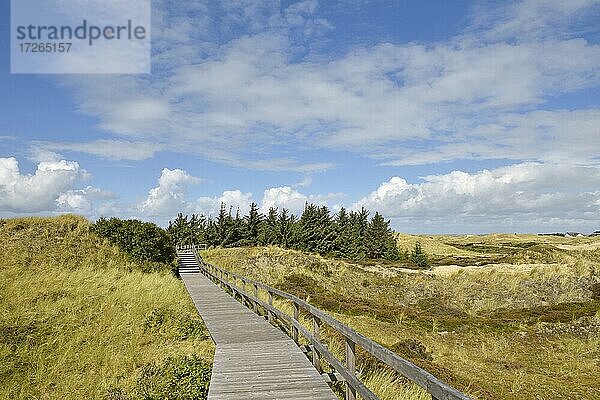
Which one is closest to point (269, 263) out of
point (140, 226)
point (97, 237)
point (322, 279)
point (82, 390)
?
point (322, 279)

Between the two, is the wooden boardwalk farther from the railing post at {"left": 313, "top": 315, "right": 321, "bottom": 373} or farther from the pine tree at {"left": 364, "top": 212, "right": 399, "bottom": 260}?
the pine tree at {"left": 364, "top": 212, "right": 399, "bottom": 260}

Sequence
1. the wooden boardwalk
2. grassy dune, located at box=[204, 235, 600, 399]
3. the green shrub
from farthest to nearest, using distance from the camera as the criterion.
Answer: grassy dune, located at box=[204, 235, 600, 399]
the green shrub
the wooden boardwalk

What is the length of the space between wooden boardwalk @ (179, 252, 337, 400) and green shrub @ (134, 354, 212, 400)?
10.9 inches

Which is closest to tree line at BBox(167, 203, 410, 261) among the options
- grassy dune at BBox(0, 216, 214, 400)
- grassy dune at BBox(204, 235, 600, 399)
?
grassy dune at BBox(204, 235, 600, 399)

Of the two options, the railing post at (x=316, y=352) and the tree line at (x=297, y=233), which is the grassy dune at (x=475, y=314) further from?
the tree line at (x=297, y=233)

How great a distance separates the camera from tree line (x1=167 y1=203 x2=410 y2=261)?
6931 cm

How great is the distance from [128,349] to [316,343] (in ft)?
15.9

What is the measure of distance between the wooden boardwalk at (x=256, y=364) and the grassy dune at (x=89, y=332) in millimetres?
511

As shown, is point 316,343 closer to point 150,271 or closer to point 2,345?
point 2,345

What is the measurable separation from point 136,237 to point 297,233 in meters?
43.1

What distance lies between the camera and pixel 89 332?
11789 mm

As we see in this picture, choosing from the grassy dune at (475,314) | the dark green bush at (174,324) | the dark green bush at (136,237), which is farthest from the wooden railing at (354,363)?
the dark green bush at (136,237)

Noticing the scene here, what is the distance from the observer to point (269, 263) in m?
36.5

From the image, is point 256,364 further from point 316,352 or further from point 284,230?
point 284,230
